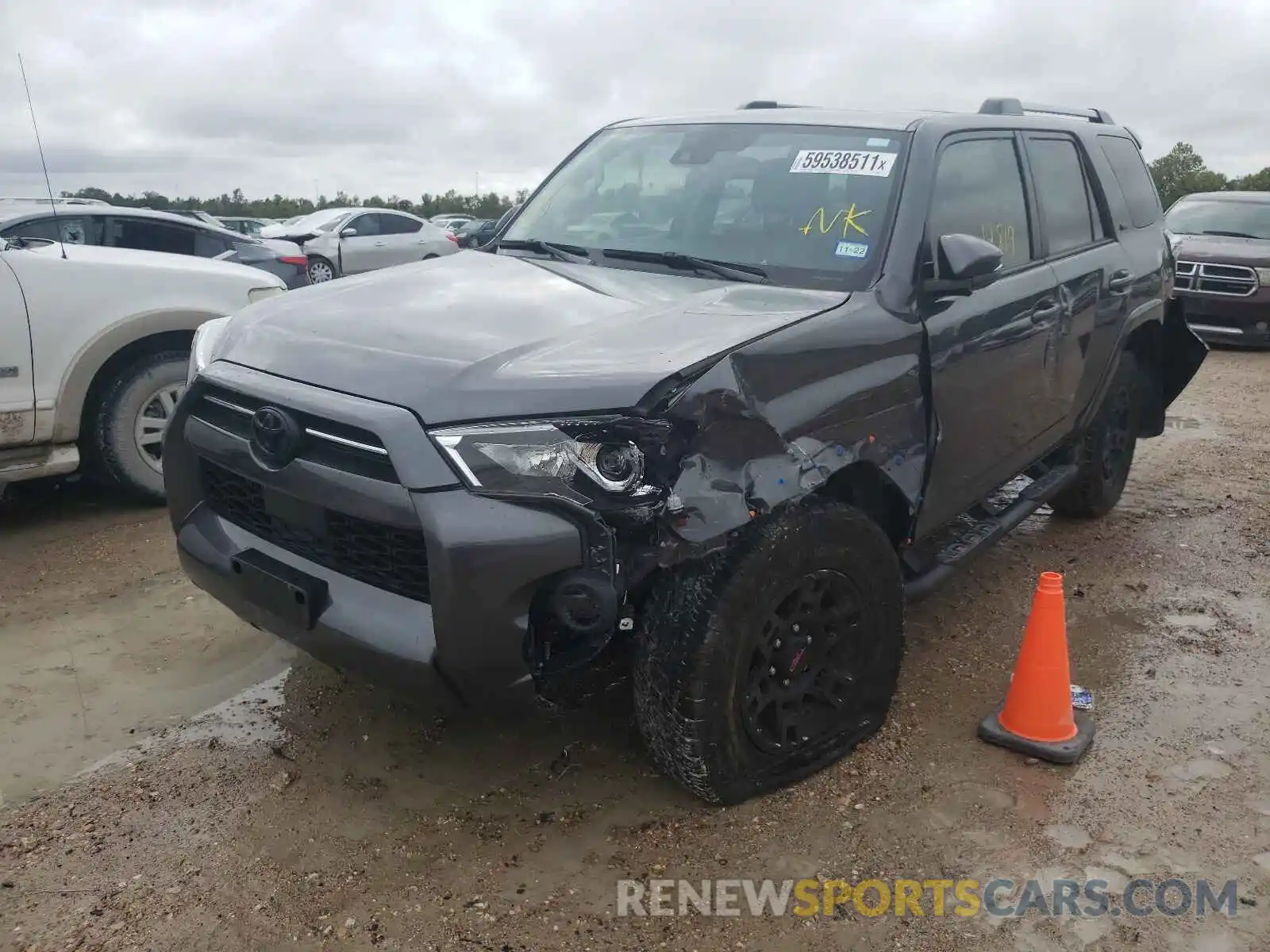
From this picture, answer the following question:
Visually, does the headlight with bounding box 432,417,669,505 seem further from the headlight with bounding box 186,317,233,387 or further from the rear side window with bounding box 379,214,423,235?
the rear side window with bounding box 379,214,423,235

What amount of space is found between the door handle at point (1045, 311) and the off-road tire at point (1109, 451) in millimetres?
1067

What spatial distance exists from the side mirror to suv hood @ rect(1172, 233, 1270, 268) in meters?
9.03

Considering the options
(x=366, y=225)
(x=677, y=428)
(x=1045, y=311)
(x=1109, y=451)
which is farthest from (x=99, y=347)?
(x=366, y=225)

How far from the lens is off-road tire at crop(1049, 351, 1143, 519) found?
510 cm

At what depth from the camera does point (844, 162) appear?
11.4 feet

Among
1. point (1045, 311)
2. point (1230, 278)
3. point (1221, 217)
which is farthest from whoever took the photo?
point (1221, 217)

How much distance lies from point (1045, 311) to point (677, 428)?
87.7 inches

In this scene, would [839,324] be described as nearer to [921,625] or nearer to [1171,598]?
[921,625]

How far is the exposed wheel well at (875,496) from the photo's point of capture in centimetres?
301

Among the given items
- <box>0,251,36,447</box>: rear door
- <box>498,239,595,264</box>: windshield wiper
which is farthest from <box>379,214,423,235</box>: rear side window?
<box>498,239,595,264</box>: windshield wiper

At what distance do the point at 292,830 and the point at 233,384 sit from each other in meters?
1.20

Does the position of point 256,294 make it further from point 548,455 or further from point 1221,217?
point 1221,217

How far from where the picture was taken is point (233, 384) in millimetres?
2766

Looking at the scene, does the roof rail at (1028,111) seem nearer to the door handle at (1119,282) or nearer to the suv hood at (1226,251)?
the door handle at (1119,282)
